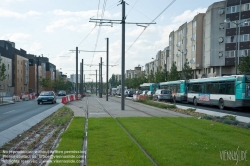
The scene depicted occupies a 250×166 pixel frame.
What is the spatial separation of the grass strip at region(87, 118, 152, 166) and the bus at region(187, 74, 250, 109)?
17505 millimetres

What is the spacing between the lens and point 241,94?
27.1 meters

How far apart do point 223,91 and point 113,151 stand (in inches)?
922

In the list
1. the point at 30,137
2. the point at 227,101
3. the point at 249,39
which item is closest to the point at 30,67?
the point at 249,39

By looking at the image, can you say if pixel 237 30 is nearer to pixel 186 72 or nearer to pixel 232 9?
pixel 232 9

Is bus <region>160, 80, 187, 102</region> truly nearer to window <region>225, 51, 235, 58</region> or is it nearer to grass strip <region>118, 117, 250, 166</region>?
window <region>225, 51, 235, 58</region>

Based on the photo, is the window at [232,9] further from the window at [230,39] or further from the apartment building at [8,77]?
the apartment building at [8,77]

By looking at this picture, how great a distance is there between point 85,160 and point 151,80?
276 ft

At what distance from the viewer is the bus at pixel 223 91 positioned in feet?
88.6

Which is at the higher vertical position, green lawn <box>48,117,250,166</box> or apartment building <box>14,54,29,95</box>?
apartment building <box>14,54,29,95</box>

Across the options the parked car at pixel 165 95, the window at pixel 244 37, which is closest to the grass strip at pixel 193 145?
the parked car at pixel 165 95

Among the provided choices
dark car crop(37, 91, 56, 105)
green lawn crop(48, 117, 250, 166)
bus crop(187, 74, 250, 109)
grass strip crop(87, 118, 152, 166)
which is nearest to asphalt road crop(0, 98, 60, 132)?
grass strip crop(87, 118, 152, 166)

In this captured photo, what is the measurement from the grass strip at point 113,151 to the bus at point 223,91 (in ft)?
57.4

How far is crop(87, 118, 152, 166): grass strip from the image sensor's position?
309 inches

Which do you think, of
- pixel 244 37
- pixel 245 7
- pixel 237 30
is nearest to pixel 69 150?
pixel 237 30
